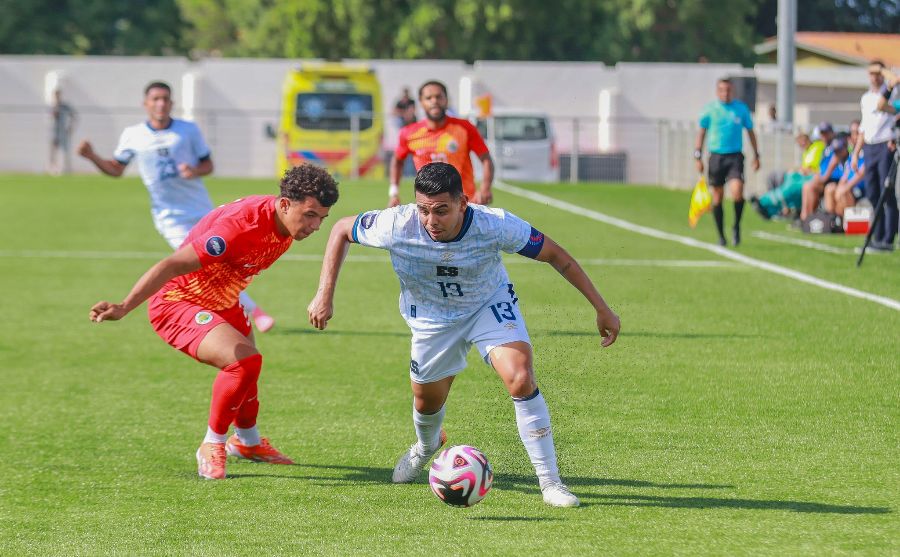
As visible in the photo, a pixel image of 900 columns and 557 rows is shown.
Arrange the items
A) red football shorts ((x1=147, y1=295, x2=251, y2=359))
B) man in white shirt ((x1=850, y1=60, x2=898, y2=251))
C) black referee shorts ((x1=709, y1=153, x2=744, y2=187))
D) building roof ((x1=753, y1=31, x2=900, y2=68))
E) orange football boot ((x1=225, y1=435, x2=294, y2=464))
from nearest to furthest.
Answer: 1. red football shorts ((x1=147, y1=295, x2=251, y2=359))
2. orange football boot ((x1=225, y1=435, x2=294, y2=464))
3. man in white shirt ((x1=850, y1=60, x2=898, y2=251))
4. black referee shorts ((x1=709, y1=153, x2=744, y2=187))
5. building roof ((x1=753, y1=31, x2=900, y2=68))

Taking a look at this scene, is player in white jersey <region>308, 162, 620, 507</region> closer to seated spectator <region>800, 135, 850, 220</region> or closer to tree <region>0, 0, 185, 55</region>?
seated spectator <region>800, 135, 850, 220</region>

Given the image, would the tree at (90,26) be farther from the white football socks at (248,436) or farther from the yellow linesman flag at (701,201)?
the white football socks at (248,436)

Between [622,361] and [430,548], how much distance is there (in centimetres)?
485

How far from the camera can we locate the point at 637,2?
51.2m

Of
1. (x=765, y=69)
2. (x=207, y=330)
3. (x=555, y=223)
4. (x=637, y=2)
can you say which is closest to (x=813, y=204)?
(x=555, y=223)

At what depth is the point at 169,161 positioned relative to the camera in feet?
40.4

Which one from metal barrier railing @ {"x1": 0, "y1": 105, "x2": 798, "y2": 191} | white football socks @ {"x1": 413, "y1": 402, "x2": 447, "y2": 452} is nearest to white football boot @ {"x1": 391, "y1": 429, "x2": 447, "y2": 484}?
white football socks @ {"x1": 413, "y1": 402, "x2": 447, "y2": 452}

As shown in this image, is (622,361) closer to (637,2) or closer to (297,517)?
(297,517)

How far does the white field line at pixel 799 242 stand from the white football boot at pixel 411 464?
11.9m

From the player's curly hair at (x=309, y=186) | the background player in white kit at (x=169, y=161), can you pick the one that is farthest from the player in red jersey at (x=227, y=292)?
the background player in white kit at (x=169, y=161)

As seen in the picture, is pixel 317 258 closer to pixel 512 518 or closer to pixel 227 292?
pixel 227 292

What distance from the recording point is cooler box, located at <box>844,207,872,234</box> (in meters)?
19.8

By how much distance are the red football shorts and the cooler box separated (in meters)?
13.7

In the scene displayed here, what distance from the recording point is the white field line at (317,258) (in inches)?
681
